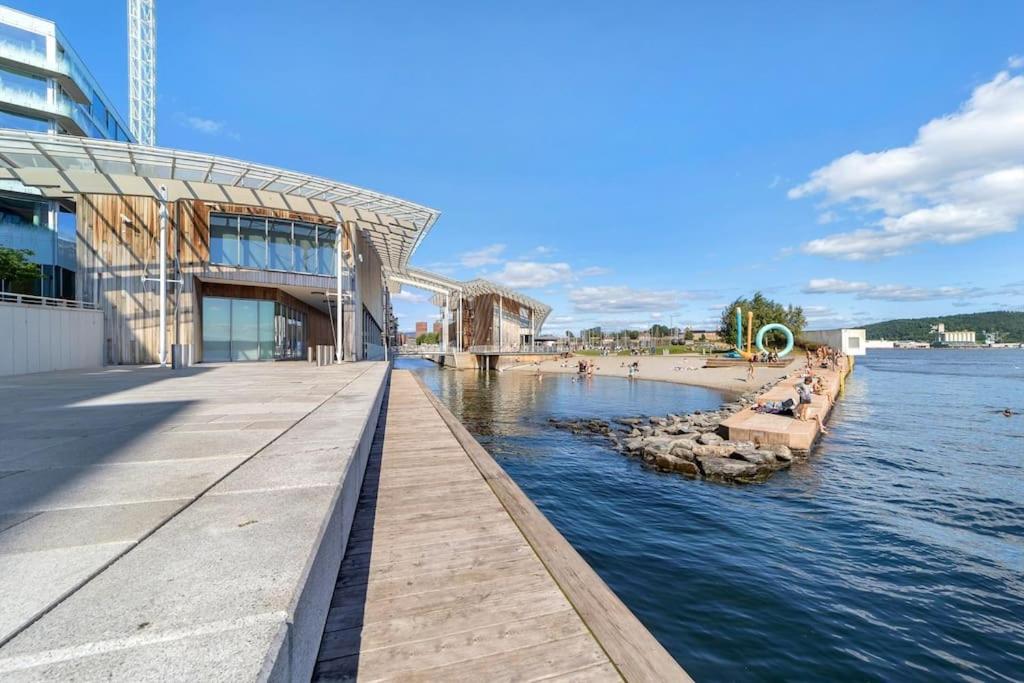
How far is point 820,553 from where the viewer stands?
6188 mm

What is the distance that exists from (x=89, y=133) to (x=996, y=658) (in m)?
48.9

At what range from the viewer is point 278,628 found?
5.25 ft

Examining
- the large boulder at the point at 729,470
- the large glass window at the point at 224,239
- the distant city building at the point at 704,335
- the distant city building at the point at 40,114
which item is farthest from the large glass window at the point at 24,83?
the distant city building at the point at 704,335

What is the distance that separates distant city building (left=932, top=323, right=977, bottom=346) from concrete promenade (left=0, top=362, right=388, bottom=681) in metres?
258

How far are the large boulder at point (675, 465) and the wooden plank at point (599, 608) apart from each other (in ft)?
22.6

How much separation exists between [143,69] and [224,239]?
179 feet

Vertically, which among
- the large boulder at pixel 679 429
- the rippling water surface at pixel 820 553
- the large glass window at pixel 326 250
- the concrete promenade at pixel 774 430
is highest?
the large glass window at pixel 326 250

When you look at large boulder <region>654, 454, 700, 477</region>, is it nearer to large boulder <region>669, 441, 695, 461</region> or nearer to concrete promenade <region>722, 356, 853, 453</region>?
large boulder <region>669, 441, 695, 461</region>

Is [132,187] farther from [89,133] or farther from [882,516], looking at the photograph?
[882,516]

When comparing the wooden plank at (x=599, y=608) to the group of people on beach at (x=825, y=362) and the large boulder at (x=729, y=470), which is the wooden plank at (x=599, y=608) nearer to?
the large boulder at (x=729, y=470)

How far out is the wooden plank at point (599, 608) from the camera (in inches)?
93.8

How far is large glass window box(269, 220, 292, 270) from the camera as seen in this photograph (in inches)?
862

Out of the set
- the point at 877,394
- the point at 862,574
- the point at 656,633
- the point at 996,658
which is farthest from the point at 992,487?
the point at 877,394

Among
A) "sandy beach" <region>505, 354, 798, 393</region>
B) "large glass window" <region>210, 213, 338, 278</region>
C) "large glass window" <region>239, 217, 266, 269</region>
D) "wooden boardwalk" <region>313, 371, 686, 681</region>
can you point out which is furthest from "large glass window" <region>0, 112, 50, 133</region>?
"sandy beach" <region>505, 354, 798, 393</region>
